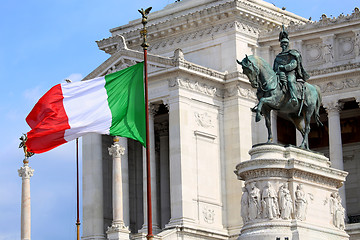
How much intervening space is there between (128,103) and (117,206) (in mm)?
15122

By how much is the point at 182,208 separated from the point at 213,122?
6.54 meters

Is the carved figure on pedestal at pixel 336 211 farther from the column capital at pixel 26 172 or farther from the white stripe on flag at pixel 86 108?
the column capital at pixel 26 172

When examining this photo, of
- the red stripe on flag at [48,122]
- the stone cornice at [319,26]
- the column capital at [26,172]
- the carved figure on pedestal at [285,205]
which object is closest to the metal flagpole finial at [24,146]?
the column capital at [26,172]

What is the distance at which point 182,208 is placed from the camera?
218 ft

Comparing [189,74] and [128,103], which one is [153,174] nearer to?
[189,74]

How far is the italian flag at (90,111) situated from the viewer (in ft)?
154

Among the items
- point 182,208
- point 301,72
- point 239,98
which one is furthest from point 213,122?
point 301,72

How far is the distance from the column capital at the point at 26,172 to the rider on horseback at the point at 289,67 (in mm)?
15779

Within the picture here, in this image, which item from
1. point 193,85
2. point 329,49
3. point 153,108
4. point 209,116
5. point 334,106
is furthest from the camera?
point 329,49

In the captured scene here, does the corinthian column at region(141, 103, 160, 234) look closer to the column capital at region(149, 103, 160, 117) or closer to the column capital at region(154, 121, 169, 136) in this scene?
the column capital at region(149, 103, 160, 117)

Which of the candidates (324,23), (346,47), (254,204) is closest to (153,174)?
(324,23)

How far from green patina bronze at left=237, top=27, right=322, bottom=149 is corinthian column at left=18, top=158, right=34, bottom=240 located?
15.3 m

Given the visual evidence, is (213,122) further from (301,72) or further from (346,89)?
(301,72)

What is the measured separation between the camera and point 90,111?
157ft
